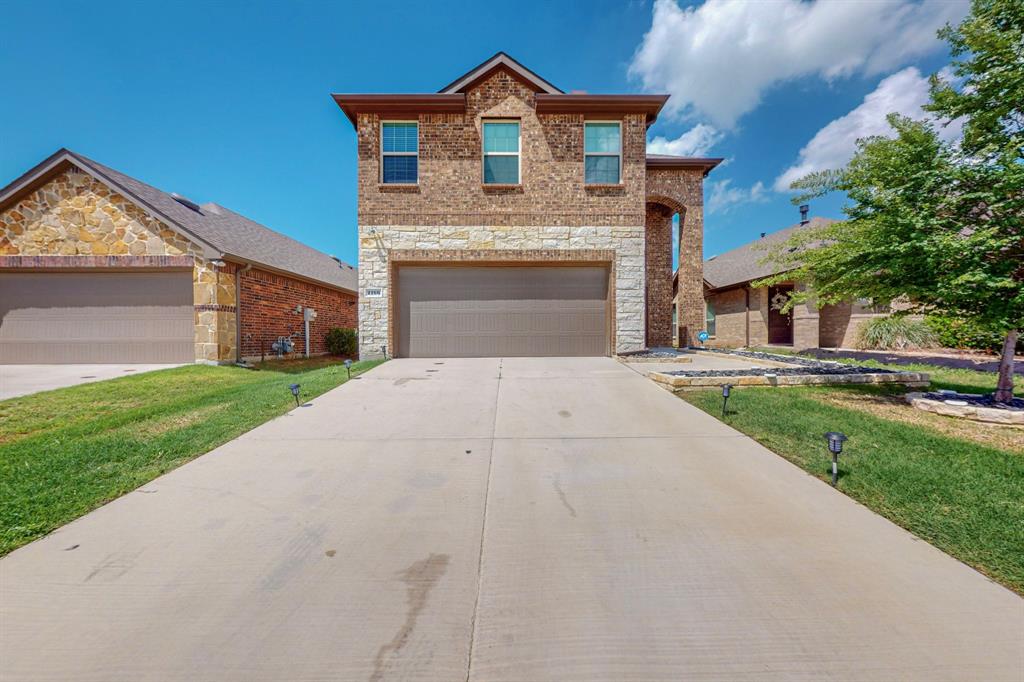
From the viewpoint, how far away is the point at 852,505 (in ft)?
10.1

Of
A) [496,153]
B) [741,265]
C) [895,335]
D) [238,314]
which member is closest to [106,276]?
[238,314]

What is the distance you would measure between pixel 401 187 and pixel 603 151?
602 cm

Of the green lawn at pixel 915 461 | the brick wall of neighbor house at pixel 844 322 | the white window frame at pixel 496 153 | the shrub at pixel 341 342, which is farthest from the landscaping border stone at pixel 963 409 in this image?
the shrub at pixel 341 342

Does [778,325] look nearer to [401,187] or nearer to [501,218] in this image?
[501,218]

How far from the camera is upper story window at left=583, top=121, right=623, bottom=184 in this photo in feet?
36.7

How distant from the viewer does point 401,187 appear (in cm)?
1087

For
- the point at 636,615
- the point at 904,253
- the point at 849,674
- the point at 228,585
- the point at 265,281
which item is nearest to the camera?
the point at 849,674

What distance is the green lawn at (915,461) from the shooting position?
263 centimetres

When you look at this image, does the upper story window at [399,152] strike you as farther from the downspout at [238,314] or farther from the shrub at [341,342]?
the shrub at [341,342]

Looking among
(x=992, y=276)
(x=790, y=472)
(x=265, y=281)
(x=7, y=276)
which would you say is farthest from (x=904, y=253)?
(x=7, y=276)

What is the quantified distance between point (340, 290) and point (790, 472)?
713 inches

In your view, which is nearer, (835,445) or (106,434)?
(835,445)

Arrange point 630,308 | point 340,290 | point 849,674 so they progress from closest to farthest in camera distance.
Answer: point 849,674
point 630,308
point 340,290

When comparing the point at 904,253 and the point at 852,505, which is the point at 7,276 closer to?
the point at 852,505
